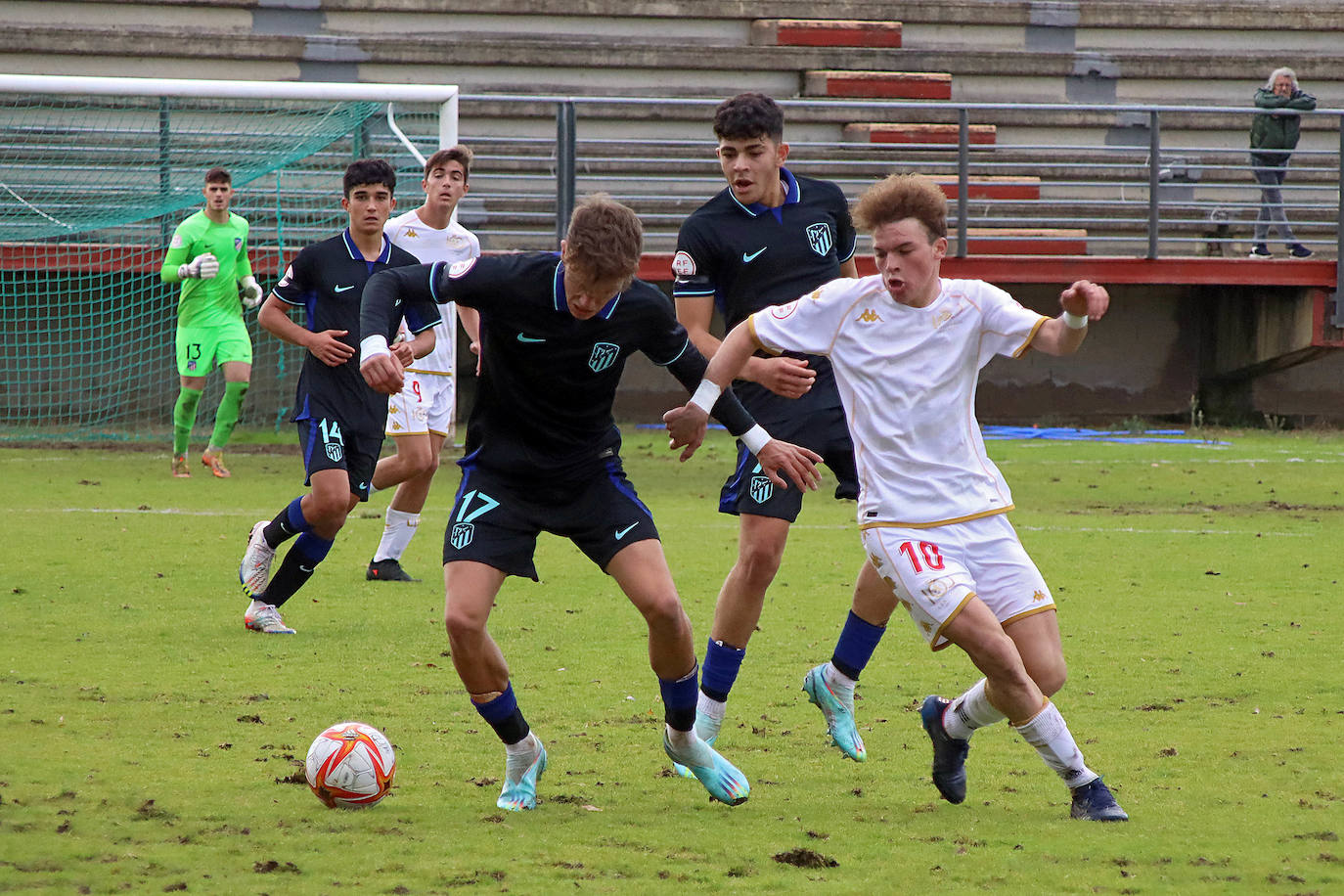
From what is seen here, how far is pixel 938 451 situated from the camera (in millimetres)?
4473

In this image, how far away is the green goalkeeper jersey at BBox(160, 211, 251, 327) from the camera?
12.6 m

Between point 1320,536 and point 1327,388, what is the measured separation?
9.15 metres

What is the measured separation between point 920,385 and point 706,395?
613 mm

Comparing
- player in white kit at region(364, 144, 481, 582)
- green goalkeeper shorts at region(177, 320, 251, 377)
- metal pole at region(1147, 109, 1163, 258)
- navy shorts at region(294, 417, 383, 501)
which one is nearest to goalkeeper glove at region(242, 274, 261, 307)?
green goalkeeper shorts at region(177, 320, 251, 377)

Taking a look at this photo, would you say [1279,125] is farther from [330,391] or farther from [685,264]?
[685,264]

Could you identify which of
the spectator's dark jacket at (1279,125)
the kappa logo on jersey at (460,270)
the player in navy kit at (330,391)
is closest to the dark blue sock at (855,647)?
the kappa logo on jersey at (460,270)

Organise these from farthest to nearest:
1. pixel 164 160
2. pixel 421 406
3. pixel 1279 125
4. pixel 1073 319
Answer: pixel 1279 125, pixel 164 160, pixel 421 406, pixel 1073 319

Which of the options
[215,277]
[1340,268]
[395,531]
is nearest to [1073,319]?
[395,531]

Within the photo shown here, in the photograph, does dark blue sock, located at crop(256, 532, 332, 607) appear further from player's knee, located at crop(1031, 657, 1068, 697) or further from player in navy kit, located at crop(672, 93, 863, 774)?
player's knee, located at crop(1031, 657, 1068, 697)

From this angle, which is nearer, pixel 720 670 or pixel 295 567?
pixel 720 670

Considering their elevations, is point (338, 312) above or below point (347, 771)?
above

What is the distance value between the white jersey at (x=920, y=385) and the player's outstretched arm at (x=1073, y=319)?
0.16ft

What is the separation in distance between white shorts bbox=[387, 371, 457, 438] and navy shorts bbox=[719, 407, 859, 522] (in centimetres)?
337

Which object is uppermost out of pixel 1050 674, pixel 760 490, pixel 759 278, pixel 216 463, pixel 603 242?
pixel 603 242
